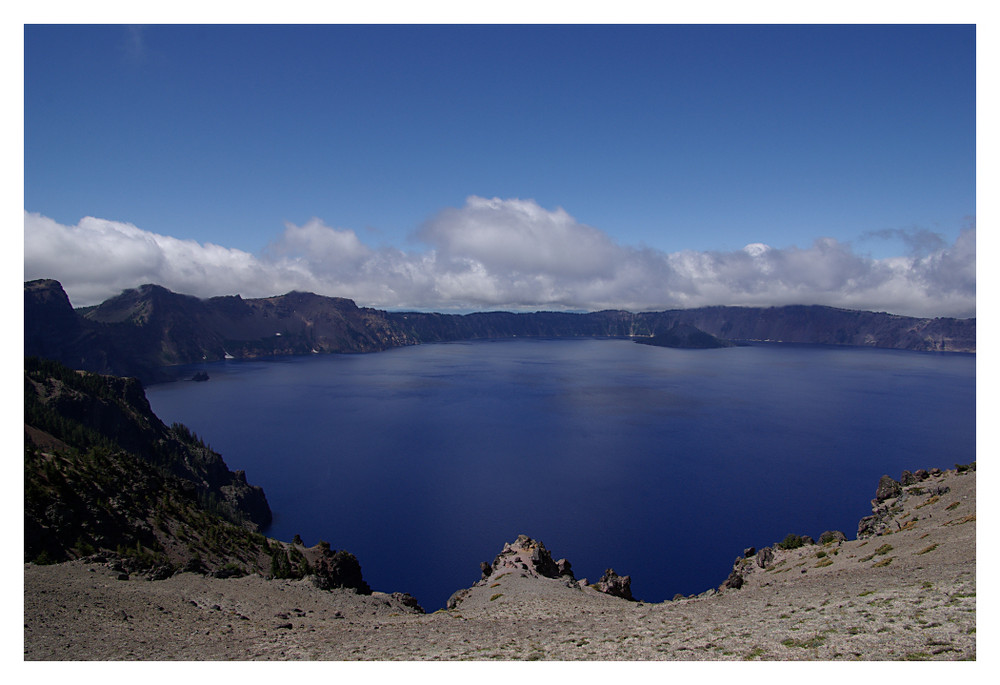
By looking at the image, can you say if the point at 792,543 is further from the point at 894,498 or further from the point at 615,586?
the point at 615,586

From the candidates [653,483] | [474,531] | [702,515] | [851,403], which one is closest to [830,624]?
[474,531]

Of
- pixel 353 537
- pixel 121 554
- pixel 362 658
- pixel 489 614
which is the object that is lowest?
pixel 353 537

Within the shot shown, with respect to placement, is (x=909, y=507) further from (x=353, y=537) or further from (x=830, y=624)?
(x=353, y=537)

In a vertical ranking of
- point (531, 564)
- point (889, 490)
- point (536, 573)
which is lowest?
point (536, 573)

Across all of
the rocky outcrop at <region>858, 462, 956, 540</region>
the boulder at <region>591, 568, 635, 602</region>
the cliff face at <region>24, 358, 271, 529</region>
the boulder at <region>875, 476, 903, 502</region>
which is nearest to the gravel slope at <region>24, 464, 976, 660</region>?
the rocky outcrop at <region>858, 462, 956, 540</region>

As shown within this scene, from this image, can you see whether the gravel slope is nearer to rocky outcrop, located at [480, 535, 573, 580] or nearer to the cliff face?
rocky outcrop, located at [480, 535, 573, 580]

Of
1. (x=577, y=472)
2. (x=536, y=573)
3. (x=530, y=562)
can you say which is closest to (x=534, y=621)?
(x=536, y=573)
